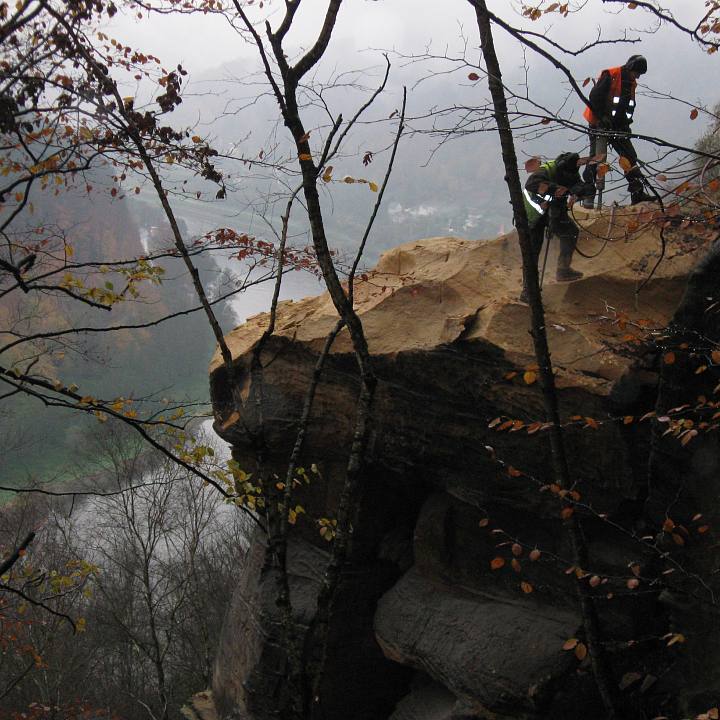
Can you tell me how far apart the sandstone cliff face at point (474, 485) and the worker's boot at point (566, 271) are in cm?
9

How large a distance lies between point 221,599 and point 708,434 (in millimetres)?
19875

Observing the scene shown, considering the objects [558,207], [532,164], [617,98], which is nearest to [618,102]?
[617,98]

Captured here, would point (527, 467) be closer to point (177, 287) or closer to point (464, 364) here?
point (464, 364)

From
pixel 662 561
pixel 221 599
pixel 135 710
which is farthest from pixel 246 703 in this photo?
pixel 221 599

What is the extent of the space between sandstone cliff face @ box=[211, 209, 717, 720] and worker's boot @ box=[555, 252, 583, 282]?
0.09 meters

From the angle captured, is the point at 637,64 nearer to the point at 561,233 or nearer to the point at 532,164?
the point at 561,233

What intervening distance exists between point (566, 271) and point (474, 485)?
260cm

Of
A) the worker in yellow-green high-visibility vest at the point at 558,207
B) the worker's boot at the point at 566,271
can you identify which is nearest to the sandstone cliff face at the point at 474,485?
the worker's boot at the point at 566,271

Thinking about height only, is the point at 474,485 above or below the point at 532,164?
below

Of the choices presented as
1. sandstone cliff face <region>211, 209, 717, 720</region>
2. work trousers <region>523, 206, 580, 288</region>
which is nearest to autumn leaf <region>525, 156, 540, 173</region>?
sandstone cliff face <region>211, 209, 717, 720</region>

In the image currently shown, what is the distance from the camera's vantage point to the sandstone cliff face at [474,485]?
6.93 m

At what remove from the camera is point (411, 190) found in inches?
1649

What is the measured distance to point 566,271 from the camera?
25.0 feet

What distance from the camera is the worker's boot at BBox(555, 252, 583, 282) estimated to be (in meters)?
7.58
